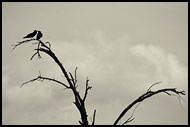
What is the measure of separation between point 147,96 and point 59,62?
10.5ft

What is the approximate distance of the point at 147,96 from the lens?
10617 millimetres

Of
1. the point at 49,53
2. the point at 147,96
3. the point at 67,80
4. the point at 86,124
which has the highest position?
the point at 49,53

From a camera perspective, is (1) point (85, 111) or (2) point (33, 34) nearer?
(1) point (85, 111)

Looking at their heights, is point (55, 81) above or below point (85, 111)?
above

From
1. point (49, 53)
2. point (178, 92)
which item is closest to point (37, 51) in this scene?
point (49, 53)

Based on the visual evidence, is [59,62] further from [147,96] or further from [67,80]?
[147,96]

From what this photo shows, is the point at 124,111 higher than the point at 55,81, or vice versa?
the point at 55,81

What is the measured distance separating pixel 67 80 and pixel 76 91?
498 millimetres

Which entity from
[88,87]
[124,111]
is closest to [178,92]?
[124,111]

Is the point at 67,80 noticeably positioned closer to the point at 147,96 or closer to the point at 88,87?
the point at 88,87

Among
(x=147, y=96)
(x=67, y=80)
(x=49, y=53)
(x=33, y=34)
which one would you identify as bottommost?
(x=147, y=96)

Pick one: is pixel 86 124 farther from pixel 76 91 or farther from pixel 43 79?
pixel 43 79

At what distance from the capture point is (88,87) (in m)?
11.0

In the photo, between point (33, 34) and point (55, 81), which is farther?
point (33, 34)
